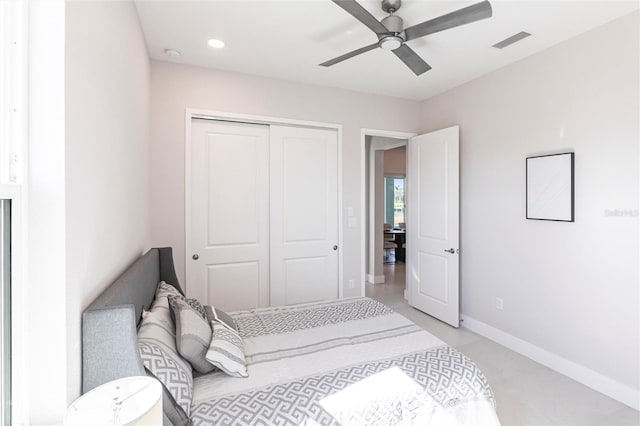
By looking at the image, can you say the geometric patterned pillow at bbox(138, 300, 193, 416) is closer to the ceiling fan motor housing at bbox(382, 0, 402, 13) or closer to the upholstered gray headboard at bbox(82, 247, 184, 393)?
the upholstered gray headboard at bbox(82, 247, 184, 393)

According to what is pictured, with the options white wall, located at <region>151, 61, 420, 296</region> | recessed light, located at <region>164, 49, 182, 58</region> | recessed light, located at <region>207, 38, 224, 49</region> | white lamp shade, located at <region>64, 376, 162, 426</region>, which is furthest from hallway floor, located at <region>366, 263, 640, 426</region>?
recessed light, located at <region>164, 49, 182, 58</region>

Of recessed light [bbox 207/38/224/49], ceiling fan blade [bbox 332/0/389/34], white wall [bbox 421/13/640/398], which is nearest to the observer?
ceiling fan blade [bbox 332/0/389/34]

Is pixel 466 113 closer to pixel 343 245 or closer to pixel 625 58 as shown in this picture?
pixel 625 58

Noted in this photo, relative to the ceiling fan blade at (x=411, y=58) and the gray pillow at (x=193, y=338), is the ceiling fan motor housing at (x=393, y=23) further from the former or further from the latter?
the gray pillow at (x=193, y=338)

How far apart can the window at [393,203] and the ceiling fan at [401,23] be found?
23.5 feet

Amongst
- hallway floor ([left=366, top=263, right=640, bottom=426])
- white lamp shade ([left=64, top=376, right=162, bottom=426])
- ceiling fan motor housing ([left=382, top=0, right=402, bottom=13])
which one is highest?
ceiling fan motor housing ([left=382, top=0, right=402, bottom=13])

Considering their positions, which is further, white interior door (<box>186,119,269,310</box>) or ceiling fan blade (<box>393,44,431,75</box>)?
white interior door (<box>186,119,269,310</box>)

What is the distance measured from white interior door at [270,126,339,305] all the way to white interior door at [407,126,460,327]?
106cm

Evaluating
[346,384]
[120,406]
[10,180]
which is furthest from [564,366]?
[10,180]

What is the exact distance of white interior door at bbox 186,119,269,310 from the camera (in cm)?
307

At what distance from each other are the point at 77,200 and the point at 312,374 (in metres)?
1.22

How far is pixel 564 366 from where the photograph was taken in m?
2.55

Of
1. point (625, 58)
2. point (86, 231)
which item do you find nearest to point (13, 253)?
point (86, 231)

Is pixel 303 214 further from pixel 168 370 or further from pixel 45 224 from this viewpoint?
pixel 45 224
